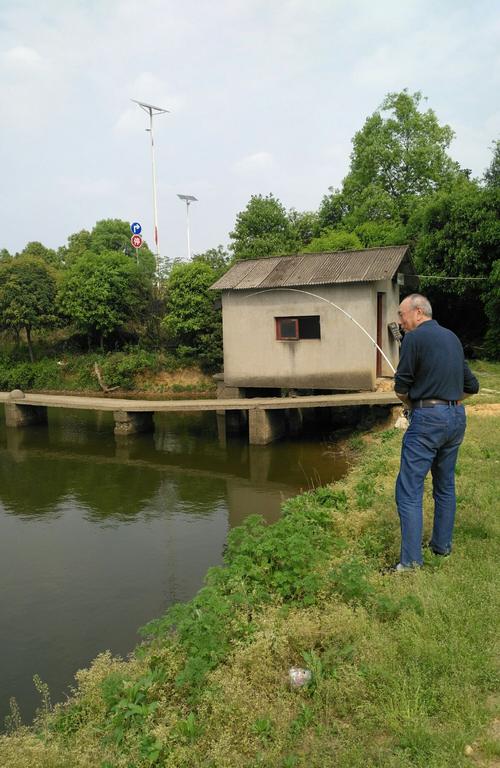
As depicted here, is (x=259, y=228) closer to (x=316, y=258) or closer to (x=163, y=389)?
(x=163, y=389)

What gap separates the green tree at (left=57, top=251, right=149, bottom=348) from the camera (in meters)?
21.9

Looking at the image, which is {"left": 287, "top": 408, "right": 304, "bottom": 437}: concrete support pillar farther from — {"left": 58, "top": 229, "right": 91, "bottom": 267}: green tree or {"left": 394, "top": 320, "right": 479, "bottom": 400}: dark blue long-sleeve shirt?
{"left": 58, "top": 229, "right": 91, "bottom": 267}: green tree

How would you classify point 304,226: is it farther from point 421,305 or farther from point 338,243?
point 421,305

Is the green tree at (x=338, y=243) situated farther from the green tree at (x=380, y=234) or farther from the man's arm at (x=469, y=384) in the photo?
the man's arm at (x=469, y=384)

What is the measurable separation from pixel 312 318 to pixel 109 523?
24.2ft

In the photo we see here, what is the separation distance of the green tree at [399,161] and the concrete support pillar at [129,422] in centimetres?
1602

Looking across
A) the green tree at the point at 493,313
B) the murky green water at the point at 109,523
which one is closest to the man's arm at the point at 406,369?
the murky green water at the point at 109,523

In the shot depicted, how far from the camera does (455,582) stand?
152 inches

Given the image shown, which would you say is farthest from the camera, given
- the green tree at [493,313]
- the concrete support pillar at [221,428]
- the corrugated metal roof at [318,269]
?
the green tree at [493,313]

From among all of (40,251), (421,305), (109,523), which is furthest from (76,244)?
(421,305)

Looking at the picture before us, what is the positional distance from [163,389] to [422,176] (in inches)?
680

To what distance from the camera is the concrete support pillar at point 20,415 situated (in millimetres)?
17641

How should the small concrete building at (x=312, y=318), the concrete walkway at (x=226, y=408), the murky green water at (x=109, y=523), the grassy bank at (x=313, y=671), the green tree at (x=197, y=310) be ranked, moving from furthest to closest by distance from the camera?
the green tree at (x=197, y=310), the small concrete building at (x=312, y=318), the concrete walkway at (x=226, y=408), the murky green water at (x=109, y=523), the grassy bank at (x=313, y=671)

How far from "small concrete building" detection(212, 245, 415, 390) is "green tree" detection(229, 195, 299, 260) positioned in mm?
9859
